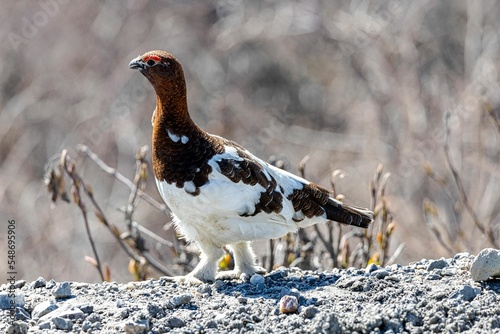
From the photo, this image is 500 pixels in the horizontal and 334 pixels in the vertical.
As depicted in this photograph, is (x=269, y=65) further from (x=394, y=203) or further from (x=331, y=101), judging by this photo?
(x=394, y=203)

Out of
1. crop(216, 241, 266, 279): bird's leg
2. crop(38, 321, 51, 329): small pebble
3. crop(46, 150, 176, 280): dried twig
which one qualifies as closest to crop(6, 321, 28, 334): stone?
crop(38, 321, 51, 329): small pebble

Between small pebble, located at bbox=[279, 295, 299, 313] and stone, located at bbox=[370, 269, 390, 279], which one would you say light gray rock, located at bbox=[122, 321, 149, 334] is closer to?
small pebble, located at bbox=[279, 295, 299, 313]

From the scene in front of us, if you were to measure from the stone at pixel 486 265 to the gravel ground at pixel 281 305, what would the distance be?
0.05 metres

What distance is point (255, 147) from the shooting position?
1224 centimetres

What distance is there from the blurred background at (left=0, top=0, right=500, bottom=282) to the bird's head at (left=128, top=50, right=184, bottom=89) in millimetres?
4316

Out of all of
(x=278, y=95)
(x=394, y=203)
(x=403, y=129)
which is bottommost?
(x=394, y=203)

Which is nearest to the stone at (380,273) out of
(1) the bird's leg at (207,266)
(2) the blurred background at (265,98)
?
(1) the bird's leg at (207,266)

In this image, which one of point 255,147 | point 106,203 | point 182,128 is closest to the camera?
point 182,128

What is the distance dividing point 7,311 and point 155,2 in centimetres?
1036

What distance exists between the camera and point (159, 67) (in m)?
4.84

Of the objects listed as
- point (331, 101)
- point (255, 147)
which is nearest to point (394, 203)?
point (255, 147)

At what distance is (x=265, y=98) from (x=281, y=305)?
9.94m

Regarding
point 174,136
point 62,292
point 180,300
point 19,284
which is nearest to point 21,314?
point 62,292

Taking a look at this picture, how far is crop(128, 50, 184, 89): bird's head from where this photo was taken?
484cm
